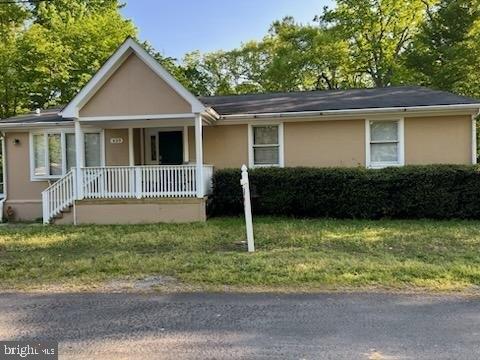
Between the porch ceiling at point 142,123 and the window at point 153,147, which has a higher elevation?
the porch ceiling at point 142,123

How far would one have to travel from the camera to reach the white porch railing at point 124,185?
1274 centimetres

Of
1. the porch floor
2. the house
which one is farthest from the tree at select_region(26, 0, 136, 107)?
the porch floor

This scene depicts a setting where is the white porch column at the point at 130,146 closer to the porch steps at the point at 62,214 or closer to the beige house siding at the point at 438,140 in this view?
the porch steps at the point at 62,214

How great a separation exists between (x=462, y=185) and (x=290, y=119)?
5.30m

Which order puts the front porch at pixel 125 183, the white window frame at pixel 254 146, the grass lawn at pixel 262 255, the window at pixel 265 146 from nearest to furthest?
the grass lawn at pixel 262 255, the front porch at pixel 125 183, the white window frame at pixel 254 146, the window at pixel 265 146

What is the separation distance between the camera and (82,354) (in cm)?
395

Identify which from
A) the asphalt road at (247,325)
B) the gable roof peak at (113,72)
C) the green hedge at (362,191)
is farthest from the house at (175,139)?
the asphalt road at (247,325)

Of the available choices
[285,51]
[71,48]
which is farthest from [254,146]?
[285,51]

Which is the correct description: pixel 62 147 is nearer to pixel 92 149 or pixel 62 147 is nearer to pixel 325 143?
pixel 92 149

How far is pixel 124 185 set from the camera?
13016 mm

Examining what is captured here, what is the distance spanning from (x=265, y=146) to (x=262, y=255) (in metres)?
7.20

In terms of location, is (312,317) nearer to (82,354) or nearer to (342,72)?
(82,354)

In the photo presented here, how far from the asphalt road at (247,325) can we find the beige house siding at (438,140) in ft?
29.7

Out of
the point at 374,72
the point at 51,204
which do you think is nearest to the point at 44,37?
the point at 51,204
